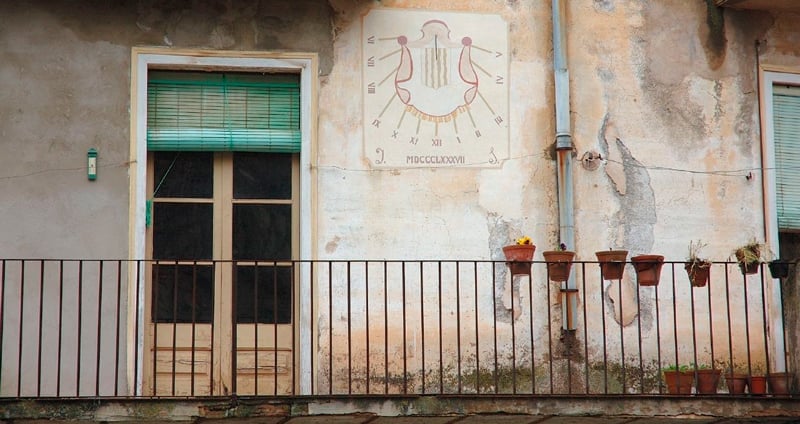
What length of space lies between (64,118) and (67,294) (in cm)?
137

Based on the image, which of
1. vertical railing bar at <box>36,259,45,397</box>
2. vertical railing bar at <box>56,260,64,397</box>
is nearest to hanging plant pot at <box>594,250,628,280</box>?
vertical railing bar at <box>56,260,64,397</box>

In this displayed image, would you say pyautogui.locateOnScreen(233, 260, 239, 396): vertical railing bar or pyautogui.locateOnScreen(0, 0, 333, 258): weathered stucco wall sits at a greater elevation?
pyautogui.locateOnScreen(0, 0, 333, 258): weathered stucco wall

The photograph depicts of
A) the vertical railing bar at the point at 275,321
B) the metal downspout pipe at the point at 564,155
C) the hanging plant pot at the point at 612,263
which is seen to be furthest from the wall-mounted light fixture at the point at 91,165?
the hanging plant pot at the point at 612,263

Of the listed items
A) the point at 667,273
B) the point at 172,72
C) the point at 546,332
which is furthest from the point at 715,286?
the point at 172,72

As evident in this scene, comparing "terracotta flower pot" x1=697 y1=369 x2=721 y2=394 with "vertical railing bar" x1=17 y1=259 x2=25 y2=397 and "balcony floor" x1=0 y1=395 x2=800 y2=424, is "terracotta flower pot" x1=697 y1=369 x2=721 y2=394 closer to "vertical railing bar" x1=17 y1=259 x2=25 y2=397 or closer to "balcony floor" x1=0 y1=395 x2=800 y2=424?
"balcony floor" x1=0 y1=395 x2=800 y2=424

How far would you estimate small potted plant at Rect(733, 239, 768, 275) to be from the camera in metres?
10.9

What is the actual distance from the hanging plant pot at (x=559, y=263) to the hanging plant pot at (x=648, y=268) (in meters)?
0.51

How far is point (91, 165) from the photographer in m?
10.8

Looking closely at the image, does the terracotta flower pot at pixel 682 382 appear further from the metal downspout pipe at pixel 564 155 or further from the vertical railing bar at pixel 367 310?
the vertical railing bar at pixel 367 310

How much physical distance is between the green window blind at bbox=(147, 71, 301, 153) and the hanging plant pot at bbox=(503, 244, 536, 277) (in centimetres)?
194

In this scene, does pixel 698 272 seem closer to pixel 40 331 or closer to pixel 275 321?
pixel 275 321

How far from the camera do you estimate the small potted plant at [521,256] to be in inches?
417

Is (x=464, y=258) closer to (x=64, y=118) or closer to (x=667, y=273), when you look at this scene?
(x=667, y=273)

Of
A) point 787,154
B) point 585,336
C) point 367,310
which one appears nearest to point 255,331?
point 367,310
